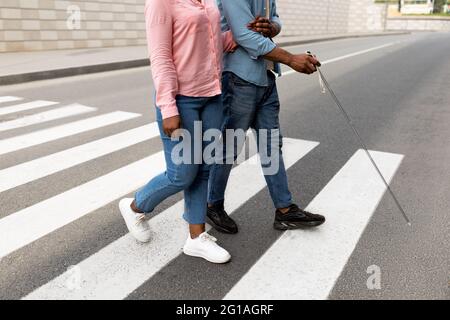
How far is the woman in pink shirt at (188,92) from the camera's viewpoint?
89.4 inches

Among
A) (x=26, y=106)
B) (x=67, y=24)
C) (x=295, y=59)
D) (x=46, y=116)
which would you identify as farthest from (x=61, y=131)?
(x=67, y=24)

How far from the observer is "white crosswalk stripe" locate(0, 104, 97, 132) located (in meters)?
5.97

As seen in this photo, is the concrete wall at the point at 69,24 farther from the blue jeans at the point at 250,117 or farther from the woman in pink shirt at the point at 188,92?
the woman in pink shirt at the point at 188,92

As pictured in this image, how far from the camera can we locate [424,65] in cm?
1353

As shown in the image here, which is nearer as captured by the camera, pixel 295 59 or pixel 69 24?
pixel 295 59

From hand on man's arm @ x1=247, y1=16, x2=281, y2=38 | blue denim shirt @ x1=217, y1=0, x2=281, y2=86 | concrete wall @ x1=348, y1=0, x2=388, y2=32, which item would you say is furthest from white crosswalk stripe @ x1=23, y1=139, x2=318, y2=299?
concrete wall @ x1=348, y1=0, x2=388, y2=32

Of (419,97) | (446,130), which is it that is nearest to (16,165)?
(446,130)

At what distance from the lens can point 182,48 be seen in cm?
235

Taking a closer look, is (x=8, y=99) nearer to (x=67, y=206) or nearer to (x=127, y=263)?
(x=67, y=206)

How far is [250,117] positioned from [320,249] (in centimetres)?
98

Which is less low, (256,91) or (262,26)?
(262,26)

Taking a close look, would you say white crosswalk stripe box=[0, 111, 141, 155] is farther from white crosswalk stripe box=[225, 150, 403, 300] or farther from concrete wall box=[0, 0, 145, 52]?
concrete wall box=[0, 0, 145, 52]

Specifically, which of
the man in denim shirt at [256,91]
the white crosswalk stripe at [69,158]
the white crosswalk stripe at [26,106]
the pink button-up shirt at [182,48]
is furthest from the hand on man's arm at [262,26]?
the white crosswalk stripe at [26,106]
